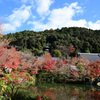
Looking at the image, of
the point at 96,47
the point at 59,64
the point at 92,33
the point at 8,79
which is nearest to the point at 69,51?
the point at 96,47

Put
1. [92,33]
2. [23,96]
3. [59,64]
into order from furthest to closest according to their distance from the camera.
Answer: [92,33] < [59,64] < [23,96]

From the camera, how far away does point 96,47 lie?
3509cm

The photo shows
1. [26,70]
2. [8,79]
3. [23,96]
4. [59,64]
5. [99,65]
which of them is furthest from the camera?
[59,64]

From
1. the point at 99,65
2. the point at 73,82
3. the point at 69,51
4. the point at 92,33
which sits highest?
the point at 92,33

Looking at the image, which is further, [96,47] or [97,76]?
[96,47]

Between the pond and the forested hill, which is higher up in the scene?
the forested hill

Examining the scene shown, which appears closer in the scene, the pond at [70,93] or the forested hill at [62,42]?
the pond at [70,93]

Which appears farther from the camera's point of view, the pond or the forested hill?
the forested hill

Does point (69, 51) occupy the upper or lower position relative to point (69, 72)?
upper

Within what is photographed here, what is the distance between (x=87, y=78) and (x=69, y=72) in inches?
88.0

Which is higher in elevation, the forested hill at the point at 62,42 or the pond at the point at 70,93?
the forested hill at the point at 62,42

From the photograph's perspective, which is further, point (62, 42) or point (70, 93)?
point (62, 42)

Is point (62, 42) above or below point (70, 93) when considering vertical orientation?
above

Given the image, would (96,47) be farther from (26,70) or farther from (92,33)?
(26,70)
